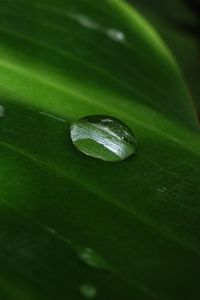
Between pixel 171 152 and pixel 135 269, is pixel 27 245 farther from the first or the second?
pixel 171 152

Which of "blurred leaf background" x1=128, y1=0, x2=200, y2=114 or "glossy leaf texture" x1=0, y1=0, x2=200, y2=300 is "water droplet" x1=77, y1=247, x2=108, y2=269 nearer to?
"glossy leaf texture" x1=0, y1=0, x2=200, y2=300

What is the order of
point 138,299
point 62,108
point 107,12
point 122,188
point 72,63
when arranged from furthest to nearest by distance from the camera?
1. point 107,12
2. point 72,63
3. point 62,108
4. point 122,188
5. point 138,299

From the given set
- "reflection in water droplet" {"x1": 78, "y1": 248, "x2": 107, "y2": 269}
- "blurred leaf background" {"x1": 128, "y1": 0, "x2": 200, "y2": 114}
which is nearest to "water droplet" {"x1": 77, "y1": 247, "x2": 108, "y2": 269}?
"reflection in water droplet" {"x1": 78, "y1": 248, "x2": 107, "y2": 269}

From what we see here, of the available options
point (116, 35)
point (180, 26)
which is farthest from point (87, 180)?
point (180, 26)

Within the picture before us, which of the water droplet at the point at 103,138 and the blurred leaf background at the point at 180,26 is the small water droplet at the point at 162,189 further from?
the blurred leaf background at the point at 180,26

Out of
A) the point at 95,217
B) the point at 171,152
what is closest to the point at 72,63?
the point at 171,152

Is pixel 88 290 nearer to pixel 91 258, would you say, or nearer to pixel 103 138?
pixel 91 258
